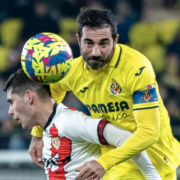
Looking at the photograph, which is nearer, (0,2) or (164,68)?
(164,68)

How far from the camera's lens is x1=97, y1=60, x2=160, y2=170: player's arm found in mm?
2461

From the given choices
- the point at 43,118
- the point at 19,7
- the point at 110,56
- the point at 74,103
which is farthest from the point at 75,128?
the point at 19,7

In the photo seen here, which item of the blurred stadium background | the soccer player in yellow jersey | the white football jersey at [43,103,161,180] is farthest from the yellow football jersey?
the blurred stadium background

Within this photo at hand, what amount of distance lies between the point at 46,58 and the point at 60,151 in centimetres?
67

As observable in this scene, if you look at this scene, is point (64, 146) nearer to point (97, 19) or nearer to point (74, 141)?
point (74, 141)

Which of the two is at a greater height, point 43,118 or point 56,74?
point 56,74

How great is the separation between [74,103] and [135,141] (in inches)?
133

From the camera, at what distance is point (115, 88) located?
2684 mm

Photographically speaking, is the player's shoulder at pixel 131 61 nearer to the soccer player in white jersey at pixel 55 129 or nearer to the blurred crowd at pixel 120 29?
the soccer player in white jersey at pixel 55 129

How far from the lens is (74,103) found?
5.80 meters

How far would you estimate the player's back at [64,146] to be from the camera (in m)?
2.66

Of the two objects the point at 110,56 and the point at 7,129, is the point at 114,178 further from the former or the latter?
the point at 7,129

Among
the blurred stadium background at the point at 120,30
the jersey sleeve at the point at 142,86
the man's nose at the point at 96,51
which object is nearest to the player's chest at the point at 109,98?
the jersey sleeve at the point at 142,86

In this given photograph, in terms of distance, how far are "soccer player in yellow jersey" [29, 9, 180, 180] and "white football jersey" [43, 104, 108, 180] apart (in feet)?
0.50
